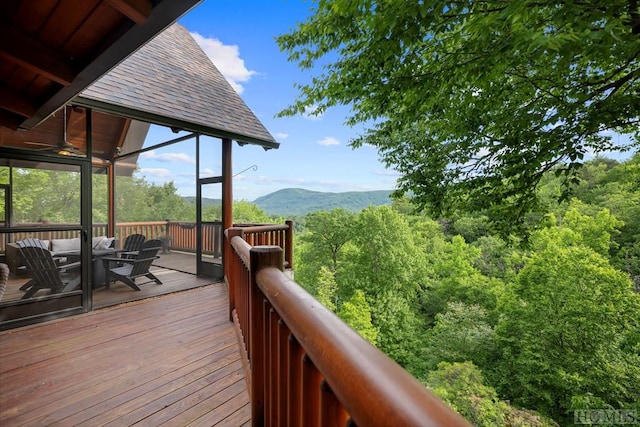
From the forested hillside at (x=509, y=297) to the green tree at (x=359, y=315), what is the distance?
72 mm

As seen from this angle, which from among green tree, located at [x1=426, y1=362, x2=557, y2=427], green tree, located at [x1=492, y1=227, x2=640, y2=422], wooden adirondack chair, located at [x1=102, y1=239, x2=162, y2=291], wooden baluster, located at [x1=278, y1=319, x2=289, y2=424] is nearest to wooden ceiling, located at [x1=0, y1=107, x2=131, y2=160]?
wooden adirondack chair, located at [x1=102, y1=239, x2=162, y2=291]

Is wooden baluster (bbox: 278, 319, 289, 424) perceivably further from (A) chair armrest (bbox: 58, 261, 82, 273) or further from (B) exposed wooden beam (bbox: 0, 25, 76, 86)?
(A) chair armrest (bbox: 58, 261, 82, 273)

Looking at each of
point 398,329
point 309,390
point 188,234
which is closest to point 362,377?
point 309,390

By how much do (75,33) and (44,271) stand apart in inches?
129

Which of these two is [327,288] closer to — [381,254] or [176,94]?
[381,254]

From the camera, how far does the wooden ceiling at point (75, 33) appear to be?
1.32 metres

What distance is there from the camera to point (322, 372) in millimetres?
626

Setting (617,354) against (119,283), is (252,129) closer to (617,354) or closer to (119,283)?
(119,283)

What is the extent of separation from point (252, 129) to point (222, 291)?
336 cm

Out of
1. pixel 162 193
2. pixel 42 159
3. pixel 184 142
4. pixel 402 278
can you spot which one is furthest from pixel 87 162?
pixel 402 278

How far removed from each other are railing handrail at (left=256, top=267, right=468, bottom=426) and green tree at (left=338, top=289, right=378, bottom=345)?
13.5 meters

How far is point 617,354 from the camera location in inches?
388

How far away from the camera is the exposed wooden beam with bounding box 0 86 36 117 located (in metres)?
2.60

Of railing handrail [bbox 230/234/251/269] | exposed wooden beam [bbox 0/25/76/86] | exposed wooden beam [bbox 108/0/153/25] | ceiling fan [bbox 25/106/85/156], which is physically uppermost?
exposed wooden beam [bbox 0/25/76/86]
